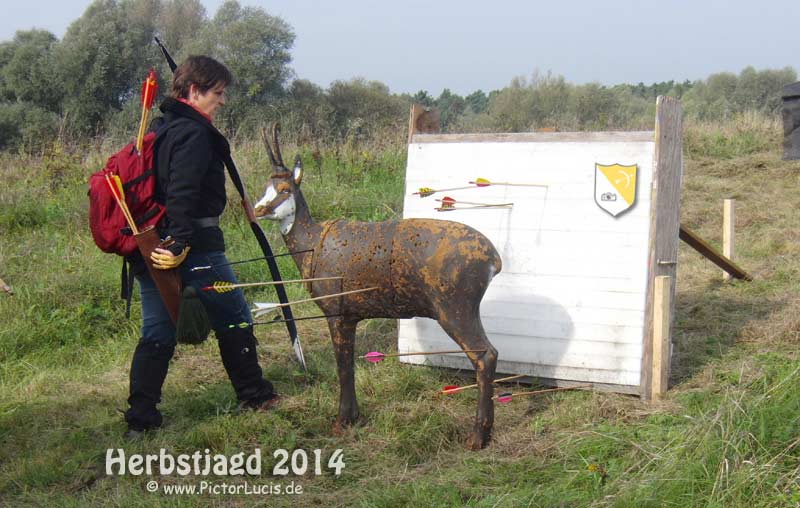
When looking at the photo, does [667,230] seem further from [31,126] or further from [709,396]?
[31,126]

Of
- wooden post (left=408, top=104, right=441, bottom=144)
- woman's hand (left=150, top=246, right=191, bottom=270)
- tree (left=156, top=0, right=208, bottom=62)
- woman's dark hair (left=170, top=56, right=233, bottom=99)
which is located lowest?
woman's hand (left=150, top=246, right=191, bottom=270)

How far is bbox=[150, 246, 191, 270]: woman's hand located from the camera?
369 cm

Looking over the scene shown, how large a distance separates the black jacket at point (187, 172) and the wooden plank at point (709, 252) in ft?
11.0

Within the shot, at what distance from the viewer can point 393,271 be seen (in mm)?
3816

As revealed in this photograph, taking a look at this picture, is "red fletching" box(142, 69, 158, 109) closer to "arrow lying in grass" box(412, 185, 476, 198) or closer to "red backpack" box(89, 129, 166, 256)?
"red backpack" box(89, 129, 166, 256)

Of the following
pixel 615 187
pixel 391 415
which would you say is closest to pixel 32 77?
pixel 391 415

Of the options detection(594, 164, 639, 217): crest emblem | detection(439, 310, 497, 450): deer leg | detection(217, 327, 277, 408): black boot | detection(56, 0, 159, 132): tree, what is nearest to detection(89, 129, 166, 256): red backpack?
detection(217, 327, 277, 408): black boot

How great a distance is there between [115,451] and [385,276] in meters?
1.74

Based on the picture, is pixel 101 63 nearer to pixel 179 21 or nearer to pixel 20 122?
pixel 20 122

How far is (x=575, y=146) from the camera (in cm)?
453

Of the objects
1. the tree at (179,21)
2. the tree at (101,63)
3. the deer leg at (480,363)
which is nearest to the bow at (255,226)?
the deer leg at (480,363)

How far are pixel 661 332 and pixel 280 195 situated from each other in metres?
2.31

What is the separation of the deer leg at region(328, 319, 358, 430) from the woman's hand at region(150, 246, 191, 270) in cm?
86

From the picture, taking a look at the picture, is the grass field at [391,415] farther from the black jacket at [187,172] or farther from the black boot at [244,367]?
the black jacket at [187,172]
